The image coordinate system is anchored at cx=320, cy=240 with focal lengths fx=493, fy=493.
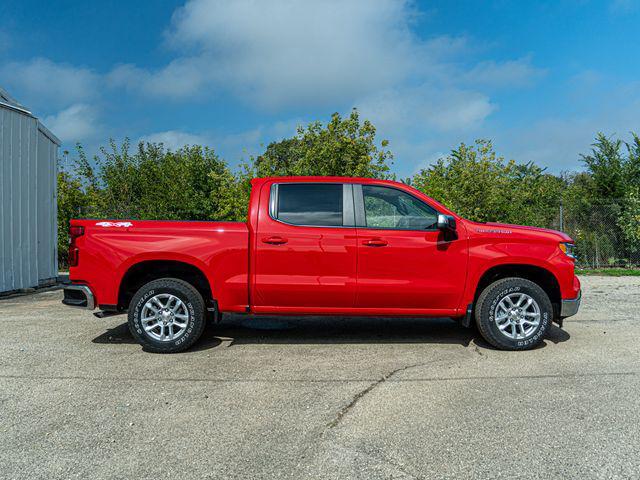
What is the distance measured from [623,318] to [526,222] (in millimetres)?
8614

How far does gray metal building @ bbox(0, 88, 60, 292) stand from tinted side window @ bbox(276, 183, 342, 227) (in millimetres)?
7549

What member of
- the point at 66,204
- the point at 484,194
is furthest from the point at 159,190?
the point at 484,194

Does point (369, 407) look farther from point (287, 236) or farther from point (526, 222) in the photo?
point (526, 222)

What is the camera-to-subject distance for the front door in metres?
5.43

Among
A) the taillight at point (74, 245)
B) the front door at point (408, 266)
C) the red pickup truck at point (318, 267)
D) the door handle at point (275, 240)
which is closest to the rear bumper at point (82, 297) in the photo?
the red pickup truck at point (318, 267)

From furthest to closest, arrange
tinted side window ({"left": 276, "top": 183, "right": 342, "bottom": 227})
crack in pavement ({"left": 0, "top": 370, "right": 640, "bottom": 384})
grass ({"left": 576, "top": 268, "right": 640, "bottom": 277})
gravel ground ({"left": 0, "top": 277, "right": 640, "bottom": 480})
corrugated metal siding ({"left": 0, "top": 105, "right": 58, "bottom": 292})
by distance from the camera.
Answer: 1. grass ({"left": 576, "top": 268, "right": 640, "bottom": 277})
2. corrugated metal siding ({"left": 0, "top": 105, "right": 58, "bottom": 292})
3. tinted side window ({"left": 276, "top": 183, "right": 342, "bottom": 227})
4. crack in pavement ({"left": 0, "top": 370, "right": 640, "bottom": 384})
5. gravel ground ({"left": 0, "top": 277, "right": 640, "bottom": 480})

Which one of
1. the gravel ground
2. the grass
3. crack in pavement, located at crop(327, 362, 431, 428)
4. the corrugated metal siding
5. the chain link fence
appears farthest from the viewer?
the chain link fence

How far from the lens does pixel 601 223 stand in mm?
15219

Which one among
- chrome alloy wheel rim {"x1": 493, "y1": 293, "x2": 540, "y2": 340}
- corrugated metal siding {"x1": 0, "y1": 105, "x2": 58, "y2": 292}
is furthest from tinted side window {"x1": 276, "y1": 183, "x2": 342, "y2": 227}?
corrugated metal siding {"x1": 0, "y1": 105, "x2": 58, "y2": 292}

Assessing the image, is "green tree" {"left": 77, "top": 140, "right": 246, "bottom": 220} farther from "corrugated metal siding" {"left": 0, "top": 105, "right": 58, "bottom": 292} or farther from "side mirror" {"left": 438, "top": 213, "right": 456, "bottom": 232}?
"side mirror" {"left": 438, "top": 213, "right": 456, "bottom": 232}

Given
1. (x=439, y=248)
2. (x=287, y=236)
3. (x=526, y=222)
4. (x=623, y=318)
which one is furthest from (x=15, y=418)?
(x=526, y=222)

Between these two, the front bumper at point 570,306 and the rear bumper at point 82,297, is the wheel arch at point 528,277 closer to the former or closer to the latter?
the front bumper at point 570,306

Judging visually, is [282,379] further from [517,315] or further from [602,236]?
[602,236]

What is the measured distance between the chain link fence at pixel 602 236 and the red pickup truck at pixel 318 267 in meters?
10.9
